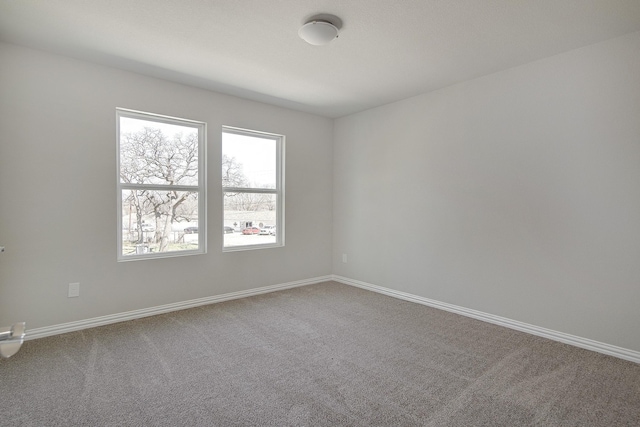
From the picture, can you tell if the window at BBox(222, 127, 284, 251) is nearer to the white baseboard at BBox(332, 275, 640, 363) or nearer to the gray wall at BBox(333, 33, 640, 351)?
the gray wall at BBox(333, 33, 640, 351)

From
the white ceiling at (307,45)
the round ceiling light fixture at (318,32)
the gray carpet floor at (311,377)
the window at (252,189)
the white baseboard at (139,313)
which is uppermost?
the white ceiling at (307,45)

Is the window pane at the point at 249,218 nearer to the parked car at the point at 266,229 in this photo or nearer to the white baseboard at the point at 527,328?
the parked car at the point at 266,229

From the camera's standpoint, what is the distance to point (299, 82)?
3617 mm

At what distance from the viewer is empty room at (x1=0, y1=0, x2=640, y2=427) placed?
2150 mm

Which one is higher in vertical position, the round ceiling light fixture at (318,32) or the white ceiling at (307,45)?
the white ceiling at (307,45)

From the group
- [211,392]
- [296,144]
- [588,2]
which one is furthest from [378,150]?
[211,392]

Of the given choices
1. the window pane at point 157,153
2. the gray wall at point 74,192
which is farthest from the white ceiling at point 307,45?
the window pane at point 157,153

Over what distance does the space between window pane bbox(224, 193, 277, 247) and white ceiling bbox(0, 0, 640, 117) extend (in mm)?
1435

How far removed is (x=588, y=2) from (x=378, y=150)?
8.35 feet

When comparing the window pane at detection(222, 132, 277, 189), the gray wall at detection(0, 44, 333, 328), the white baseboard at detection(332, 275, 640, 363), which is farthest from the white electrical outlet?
the white baseboard at detection(332, 275, 640, 363)

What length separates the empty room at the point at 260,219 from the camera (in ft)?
7.06

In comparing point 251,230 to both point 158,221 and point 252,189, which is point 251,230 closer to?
point 252,189

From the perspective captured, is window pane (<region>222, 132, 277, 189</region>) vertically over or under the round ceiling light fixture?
under

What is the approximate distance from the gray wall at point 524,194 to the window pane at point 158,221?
91.9 inches
